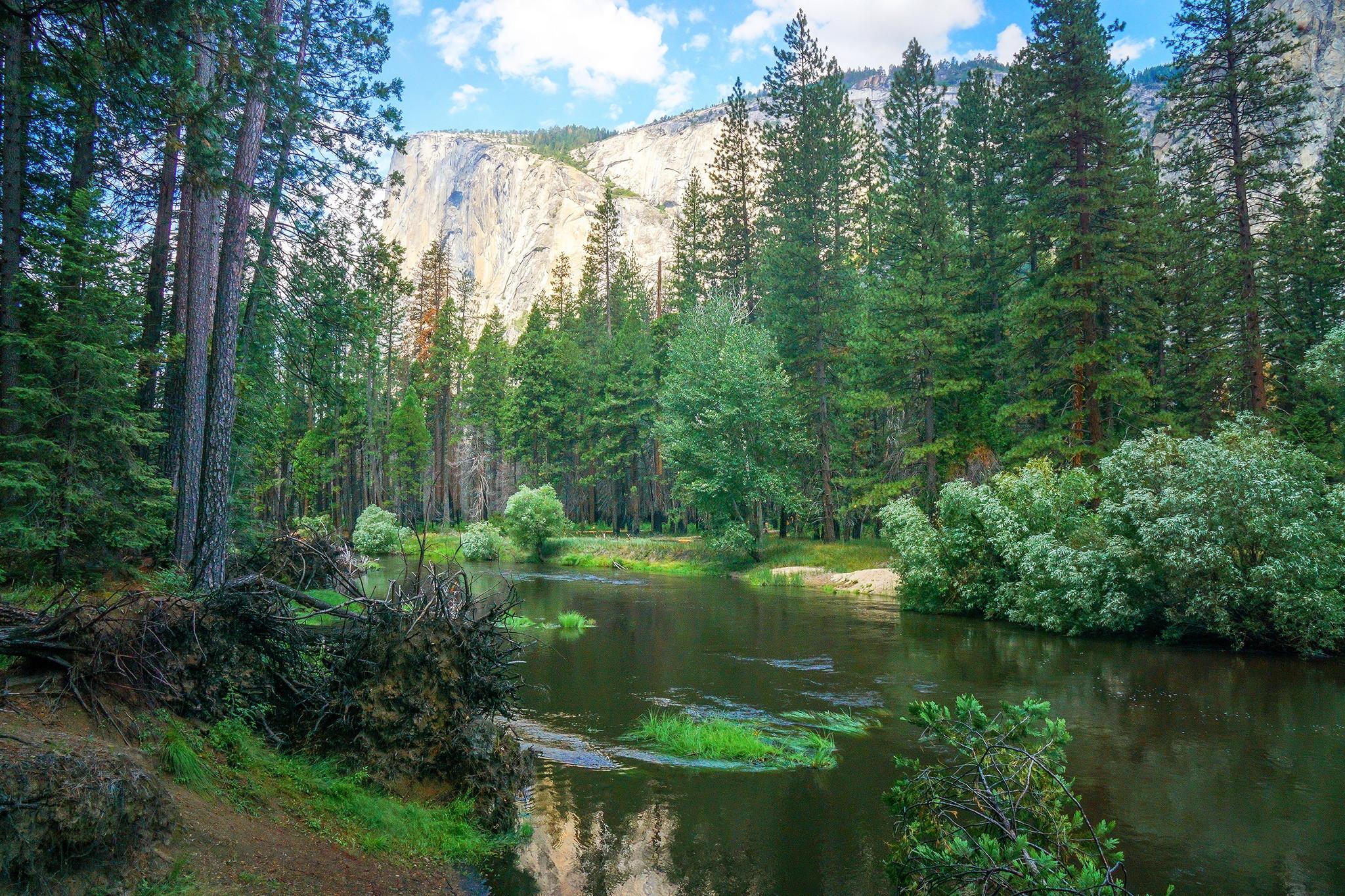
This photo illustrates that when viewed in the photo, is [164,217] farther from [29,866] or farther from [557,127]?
[557,127]

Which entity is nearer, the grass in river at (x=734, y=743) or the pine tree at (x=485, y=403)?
the grass in river at (x=734, y=743)

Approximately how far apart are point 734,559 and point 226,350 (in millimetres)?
26402

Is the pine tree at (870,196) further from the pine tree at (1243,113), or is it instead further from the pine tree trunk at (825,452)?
the pine tree at (1243,113)

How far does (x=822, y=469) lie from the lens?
36.0 meters

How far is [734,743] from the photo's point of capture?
1005 centimetres

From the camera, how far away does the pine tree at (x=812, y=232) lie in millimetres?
36719

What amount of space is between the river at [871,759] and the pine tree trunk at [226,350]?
5069 millimetres

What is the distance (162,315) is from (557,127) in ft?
493

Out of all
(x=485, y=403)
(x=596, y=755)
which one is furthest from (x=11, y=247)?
(x=485, y=403)

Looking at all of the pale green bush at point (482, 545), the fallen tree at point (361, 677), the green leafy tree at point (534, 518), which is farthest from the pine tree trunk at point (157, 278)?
the pale green bush at point (482, 545)

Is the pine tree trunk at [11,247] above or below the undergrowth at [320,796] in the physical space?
above

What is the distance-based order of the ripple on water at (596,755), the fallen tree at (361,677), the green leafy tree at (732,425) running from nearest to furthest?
the fallen tree at (361,677), the ripple on water at (596,755), the green leafy tree at (732,425)

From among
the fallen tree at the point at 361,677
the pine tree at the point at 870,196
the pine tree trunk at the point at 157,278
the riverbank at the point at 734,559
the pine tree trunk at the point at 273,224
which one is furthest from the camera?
the pine tree at the point at 870,196

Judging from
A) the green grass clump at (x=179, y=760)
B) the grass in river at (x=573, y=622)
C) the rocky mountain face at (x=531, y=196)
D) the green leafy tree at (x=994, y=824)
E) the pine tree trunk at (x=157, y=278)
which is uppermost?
the rocky mountain face at (x=531, y=196)
